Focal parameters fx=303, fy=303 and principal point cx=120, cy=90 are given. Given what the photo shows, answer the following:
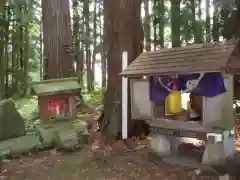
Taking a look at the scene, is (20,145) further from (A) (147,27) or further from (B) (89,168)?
(A) (147,27)

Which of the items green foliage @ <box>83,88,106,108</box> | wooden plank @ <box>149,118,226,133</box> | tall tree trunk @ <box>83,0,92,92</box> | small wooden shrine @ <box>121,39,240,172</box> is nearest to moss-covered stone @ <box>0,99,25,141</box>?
small wooden shrine @ <box>121,39,240,172</box>

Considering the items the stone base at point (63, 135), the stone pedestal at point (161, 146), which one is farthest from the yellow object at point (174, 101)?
the stone base at point (63, 135)

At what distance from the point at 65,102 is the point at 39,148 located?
3.28 ft

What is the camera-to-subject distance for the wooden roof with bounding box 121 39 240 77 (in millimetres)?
3826

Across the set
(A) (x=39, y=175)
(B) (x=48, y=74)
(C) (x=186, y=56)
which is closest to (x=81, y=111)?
(B) (x=48, y=74)

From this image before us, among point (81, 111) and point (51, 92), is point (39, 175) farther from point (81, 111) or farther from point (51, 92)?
point (81, 111)

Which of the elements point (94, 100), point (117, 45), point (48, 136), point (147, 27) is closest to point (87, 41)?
point (147, 27)

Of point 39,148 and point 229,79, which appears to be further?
point 39,148

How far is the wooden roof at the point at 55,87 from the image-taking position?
5.70m

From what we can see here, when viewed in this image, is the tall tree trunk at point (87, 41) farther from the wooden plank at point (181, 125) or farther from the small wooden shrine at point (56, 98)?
the wooden plank at point (181, 125)

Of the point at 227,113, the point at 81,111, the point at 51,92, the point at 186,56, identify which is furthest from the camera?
the point at 81,111

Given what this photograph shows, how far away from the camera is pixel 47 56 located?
7945 mm

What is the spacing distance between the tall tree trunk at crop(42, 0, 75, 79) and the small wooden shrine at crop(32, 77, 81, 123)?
184 cm

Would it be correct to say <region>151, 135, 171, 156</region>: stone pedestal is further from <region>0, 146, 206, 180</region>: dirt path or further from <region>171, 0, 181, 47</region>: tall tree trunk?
<region>171, 0, 181, 47</region>: tall tree trunk
